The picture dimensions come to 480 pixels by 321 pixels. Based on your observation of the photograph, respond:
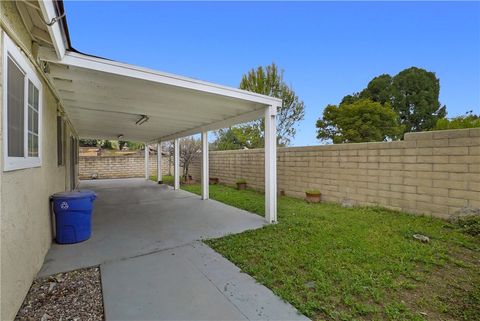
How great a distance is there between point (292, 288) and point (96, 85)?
4.37 meters

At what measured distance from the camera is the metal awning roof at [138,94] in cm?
343

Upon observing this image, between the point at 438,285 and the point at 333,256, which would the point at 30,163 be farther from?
the point at 438,285

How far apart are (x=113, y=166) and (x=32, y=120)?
15.5 m

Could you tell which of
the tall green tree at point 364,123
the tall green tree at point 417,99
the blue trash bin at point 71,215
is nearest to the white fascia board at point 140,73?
the blue trash bin at point 71,215

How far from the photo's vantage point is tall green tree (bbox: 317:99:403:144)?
18031 millimetres

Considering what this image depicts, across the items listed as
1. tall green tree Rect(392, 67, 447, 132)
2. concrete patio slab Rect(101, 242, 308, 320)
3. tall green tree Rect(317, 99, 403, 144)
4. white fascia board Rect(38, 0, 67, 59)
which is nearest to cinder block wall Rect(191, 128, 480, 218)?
concrete patio slab Rect(101, 242, 308, 320)

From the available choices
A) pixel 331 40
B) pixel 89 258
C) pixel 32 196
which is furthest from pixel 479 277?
pixel 331 40

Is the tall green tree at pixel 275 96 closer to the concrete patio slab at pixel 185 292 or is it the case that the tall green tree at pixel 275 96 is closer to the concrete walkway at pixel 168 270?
the concrete walkway at pixel 168 270

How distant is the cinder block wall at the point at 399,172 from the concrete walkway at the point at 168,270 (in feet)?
9.99

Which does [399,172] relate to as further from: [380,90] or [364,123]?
[380,90]

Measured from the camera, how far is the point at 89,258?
345 centimetres

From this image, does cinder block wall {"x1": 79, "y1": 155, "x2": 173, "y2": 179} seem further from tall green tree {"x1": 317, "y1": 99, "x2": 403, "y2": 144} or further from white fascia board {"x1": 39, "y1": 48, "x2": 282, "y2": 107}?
white fascia board {"x1": 39, "y1": 48, "x2": 282, "y2": 107}

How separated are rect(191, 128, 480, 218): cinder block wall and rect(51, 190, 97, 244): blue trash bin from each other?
6313mm

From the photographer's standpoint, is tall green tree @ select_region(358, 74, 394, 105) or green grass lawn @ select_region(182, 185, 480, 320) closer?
green grass lawn @ select_region(182, 185, 480, 320)
